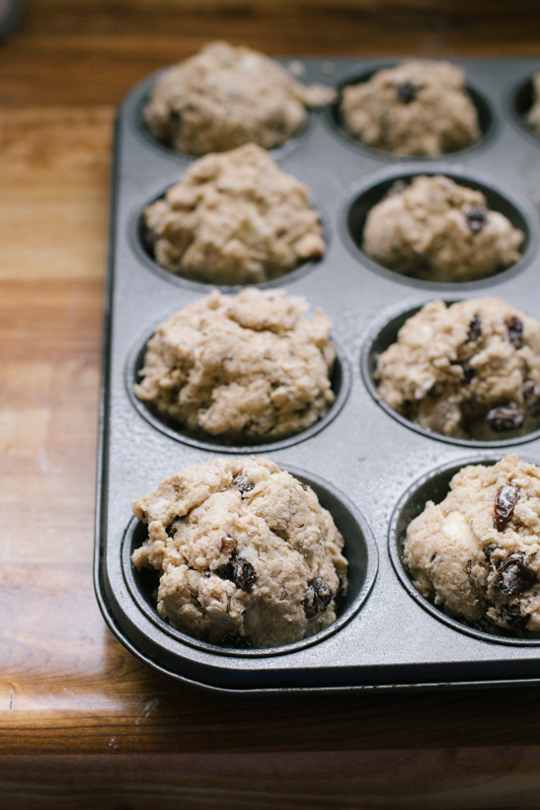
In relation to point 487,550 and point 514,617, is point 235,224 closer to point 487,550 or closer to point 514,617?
point 487,550

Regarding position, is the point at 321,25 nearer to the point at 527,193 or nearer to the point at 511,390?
the point at 527,193

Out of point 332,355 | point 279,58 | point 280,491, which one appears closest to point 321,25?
point 279,58

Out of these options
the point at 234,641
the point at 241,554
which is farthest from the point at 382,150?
the point at 234,641

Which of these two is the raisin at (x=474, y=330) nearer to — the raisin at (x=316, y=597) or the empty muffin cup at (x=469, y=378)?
the empty muffin cup at (x=469, y=378)

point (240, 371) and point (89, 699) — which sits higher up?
point (240, 371)

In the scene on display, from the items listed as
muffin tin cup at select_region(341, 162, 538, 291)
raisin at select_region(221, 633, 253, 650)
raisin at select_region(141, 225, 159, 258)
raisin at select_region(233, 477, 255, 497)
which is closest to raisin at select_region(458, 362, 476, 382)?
muffin tin cup at select_region(341, 162, 538, 291)

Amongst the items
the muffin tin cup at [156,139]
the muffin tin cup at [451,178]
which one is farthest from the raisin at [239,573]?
the muffin tin cup at [156,139]

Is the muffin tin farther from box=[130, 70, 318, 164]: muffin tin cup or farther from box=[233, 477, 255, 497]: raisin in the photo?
box=[233, 477, 255, 497]: raisin
